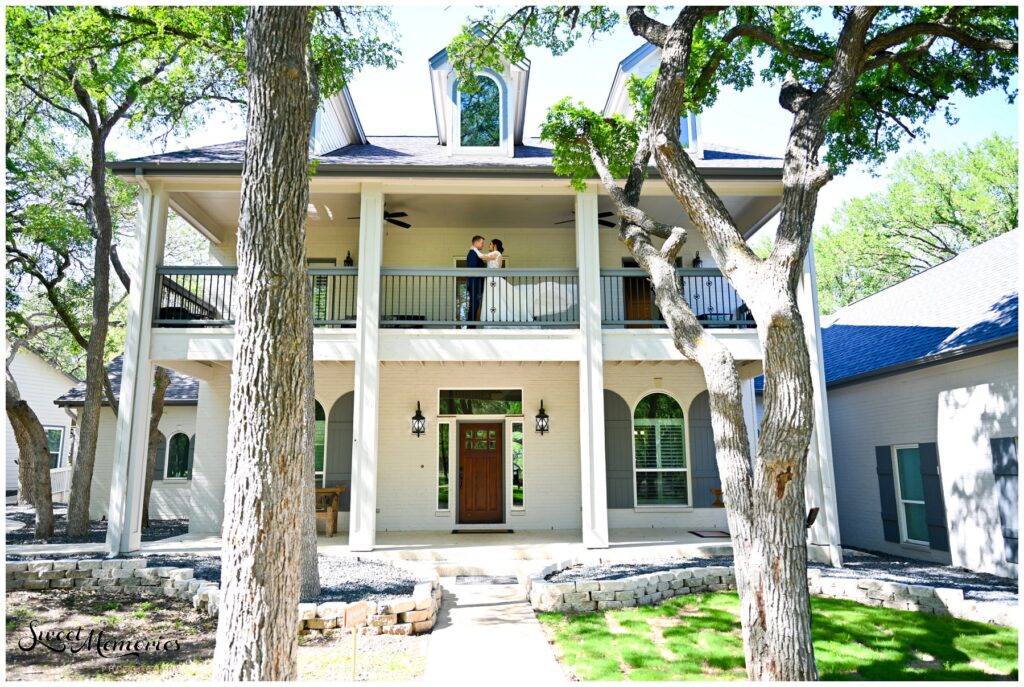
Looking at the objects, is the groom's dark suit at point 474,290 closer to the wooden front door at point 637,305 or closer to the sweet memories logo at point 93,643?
the wooden front door at point 637,305

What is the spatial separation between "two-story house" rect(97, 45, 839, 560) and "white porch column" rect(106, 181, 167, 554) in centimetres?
3

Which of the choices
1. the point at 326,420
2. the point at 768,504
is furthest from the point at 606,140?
the point at 326,420

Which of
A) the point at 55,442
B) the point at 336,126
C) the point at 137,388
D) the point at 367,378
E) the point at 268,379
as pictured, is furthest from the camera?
the point at 55,442

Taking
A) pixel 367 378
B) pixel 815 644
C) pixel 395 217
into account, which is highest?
pixel 395 217

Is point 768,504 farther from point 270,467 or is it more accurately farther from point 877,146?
point 877,146

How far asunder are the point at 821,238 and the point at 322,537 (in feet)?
95.4

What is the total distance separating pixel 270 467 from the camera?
11.5 ft

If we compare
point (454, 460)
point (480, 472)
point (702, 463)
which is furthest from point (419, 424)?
point (702, 463)

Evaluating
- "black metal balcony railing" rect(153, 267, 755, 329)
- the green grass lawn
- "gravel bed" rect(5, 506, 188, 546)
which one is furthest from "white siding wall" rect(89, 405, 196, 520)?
the green grass lawn

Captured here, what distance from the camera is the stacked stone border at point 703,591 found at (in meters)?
6.70

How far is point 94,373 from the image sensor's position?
1156cm

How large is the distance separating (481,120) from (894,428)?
29.7 ft

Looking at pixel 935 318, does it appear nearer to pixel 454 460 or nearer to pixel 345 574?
pixel 454 460

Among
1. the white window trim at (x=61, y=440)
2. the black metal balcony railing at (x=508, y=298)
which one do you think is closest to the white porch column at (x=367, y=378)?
the black metal balcony railing at (x=508, y=298)
